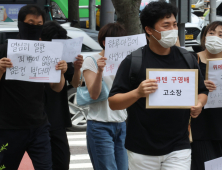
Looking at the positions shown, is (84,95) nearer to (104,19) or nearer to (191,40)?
(104,19)

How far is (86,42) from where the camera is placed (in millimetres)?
7750

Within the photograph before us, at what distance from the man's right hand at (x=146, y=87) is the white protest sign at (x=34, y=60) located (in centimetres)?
99

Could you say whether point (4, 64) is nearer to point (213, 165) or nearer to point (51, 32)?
point (51, 32)

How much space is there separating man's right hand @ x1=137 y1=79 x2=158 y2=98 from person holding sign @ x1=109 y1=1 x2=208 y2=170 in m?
0.12

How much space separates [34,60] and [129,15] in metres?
2.35

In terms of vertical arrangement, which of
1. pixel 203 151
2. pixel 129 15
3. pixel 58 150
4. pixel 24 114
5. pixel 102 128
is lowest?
pixel 58 150

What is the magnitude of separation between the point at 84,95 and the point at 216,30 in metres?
1.32

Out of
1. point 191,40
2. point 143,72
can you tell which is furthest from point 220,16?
point 143,72

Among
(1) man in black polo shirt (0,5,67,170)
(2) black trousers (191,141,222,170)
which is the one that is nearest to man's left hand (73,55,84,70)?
(1) man in black polo shirt (0,5,67,170)

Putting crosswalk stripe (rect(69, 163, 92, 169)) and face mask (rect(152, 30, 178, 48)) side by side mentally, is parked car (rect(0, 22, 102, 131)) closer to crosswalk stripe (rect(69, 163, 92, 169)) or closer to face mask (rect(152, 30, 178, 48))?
crosswalk stripe (rect(69, 163, 92, 169))

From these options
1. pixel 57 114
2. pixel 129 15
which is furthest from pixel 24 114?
pixel 129 15

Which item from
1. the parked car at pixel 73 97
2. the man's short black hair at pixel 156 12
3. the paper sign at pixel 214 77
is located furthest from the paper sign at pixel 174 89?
A: the parked car at pixel 73 97

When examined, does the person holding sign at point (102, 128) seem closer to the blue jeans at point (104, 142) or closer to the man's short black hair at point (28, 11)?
the blue jeans at point (104, 142)

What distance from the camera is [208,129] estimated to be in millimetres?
3592
